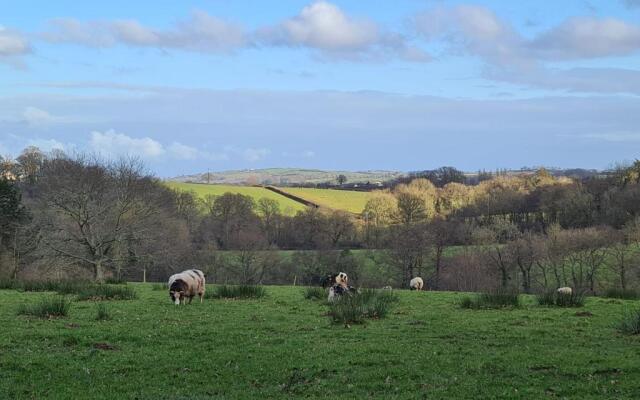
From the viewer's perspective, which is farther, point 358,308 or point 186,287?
point 186,287

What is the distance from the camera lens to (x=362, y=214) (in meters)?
109

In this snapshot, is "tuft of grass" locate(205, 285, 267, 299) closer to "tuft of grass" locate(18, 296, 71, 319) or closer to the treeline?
"tuft of grass" locate(18, 296, 71, 319)

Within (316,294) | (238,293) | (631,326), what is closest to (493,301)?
(631,326)

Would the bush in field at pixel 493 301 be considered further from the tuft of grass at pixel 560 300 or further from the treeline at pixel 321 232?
the treeline at pixel 321 232

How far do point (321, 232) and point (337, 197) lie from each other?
32520 millimetres

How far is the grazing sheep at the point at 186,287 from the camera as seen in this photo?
2073 centimetres

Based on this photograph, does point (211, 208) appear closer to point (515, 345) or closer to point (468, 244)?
point (468, 244)

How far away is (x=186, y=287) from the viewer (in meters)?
21.2

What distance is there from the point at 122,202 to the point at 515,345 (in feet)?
137

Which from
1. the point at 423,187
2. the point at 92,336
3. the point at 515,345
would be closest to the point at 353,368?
the point at 515,345

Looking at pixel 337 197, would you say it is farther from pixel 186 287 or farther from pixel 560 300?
pixel 560 300

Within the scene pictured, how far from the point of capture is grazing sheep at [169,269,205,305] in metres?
20.7

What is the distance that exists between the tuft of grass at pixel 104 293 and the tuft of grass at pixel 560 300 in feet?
48.4

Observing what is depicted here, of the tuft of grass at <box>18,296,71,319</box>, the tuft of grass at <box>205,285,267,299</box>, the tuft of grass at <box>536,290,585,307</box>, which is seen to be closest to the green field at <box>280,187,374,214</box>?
the tuft of grass at <box>205,285,267,299</box>
